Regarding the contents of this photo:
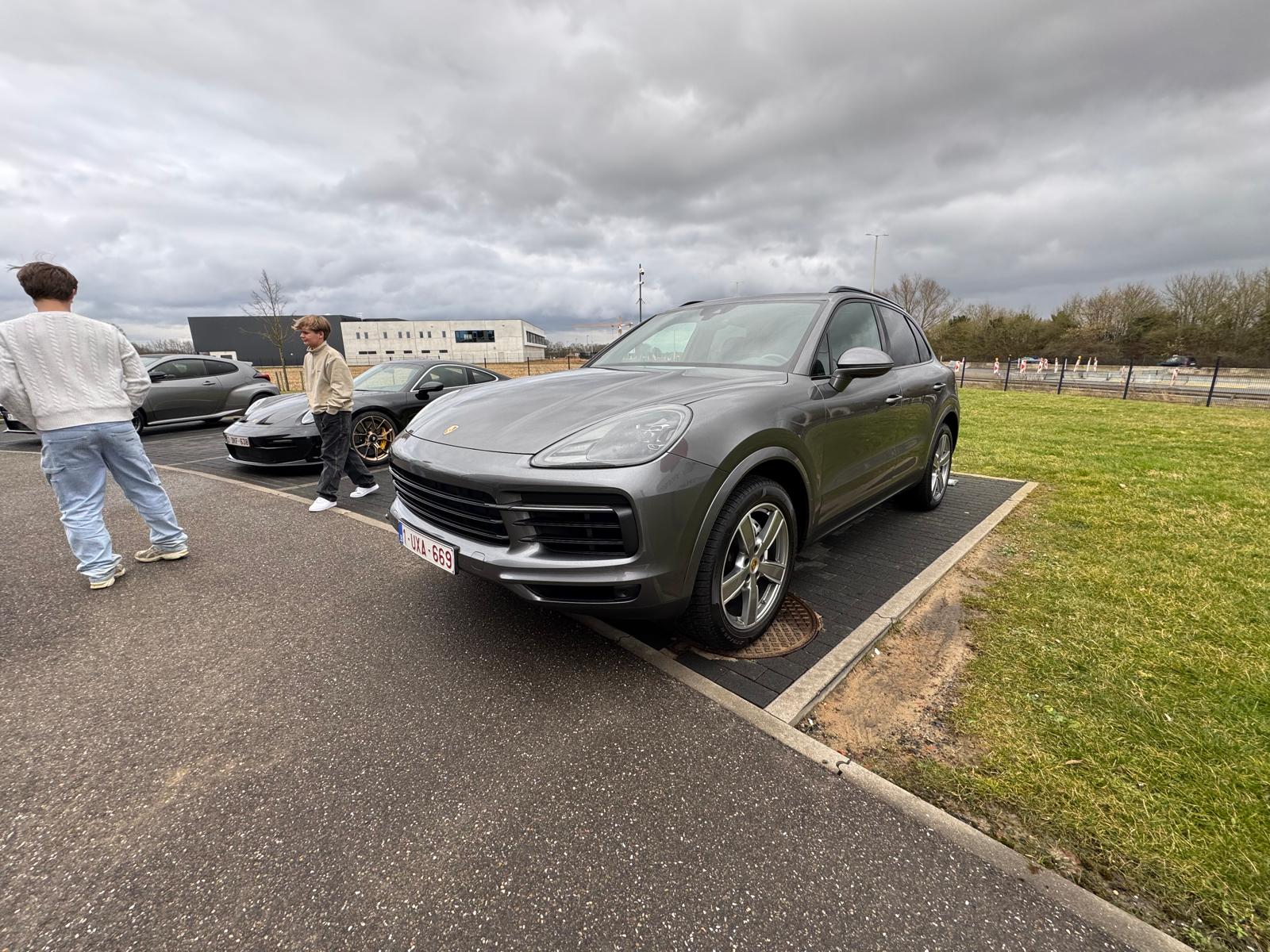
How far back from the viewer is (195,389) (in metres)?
9.98

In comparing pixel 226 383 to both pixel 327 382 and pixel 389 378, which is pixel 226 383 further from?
pixel 327 382

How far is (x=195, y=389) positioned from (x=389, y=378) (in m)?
5.58

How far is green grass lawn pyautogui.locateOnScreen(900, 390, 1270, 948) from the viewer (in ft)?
4.88

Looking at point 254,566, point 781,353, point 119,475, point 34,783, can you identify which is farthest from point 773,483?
point 119,475

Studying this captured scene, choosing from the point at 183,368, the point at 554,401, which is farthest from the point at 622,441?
the point at 183,368

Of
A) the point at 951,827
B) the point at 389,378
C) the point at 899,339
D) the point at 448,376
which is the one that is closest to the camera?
the point at 951,827

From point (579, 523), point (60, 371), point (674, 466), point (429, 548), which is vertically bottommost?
point (429, 548)

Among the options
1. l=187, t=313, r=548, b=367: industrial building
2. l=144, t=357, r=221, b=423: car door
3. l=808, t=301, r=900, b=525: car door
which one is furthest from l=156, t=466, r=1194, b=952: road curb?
l=187, t=313, r=548, b=367: industrial building

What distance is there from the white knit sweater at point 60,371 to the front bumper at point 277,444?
Answer: 294 cm

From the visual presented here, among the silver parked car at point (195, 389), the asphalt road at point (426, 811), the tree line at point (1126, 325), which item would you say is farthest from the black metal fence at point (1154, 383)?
the silver parked car at point (195, 389)

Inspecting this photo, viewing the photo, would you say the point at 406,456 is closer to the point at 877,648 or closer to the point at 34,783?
the point at 34,783

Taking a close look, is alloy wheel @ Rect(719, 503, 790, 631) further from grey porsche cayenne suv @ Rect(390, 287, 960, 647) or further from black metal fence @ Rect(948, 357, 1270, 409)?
black metal fence @ Rect(948, 357, 1270, 409)

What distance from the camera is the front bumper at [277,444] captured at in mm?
6074

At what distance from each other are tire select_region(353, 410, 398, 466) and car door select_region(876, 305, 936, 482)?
5.37 meters
